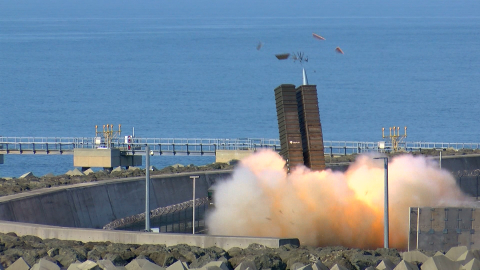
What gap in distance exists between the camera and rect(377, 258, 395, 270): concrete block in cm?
3143

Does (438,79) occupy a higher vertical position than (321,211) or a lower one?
higher

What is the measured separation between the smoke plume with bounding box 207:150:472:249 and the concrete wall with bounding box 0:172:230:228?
4.85 metres

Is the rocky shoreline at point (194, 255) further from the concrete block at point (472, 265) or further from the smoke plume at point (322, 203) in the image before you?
the smoke plume at point (322, 203)

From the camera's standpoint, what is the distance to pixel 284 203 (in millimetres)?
48406

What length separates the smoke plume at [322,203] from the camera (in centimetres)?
4756

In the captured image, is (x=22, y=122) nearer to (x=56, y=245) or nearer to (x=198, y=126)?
(x=198, y=126)

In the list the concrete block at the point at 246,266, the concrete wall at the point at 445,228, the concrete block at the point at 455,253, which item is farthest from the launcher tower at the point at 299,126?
the concrete block at the point at 246,266

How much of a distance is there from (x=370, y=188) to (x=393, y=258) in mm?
17584

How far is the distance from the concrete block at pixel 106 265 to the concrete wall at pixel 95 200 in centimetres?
1292

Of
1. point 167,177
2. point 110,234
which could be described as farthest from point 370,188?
point 110,234

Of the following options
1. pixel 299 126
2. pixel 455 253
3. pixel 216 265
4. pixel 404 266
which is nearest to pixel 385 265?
pixel 404 266

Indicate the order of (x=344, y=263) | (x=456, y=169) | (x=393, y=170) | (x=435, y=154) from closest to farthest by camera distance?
(x=344, y=263) → (x=393, y=170) → (x=456, y=169) → (x=435, y=154)

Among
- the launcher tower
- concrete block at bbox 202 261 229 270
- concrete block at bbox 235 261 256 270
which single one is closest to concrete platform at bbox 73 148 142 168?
the launcher tower

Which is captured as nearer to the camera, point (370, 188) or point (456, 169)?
point (370, 188)
